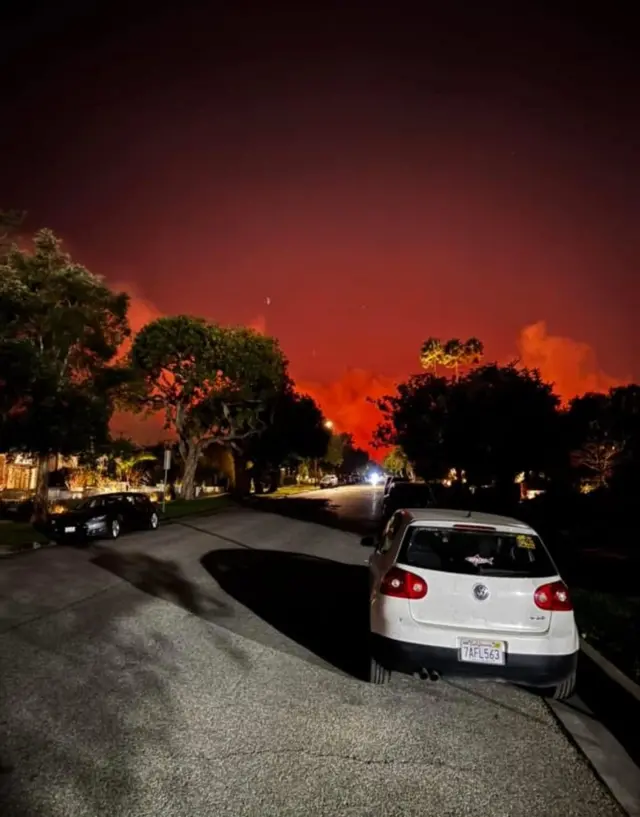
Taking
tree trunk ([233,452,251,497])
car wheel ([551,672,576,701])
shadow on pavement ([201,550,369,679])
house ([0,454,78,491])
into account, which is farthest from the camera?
tree trunk ([233,452,251,497])

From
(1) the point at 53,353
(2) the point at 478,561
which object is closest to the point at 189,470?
(1) the point at 53,353

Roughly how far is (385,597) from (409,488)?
17.2 meters

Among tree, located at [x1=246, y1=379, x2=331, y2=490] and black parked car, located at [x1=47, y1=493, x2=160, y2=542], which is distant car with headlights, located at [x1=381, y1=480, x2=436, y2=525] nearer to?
black parked car, located at [x1=47, y1=493, x2=160, y2=542]

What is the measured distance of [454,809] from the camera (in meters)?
4.08

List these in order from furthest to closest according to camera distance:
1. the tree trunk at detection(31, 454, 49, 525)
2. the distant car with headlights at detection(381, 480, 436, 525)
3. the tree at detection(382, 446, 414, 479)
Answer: the tree at detection(382, 446, 414, 479) < the tree trunk at detection(31, 454, 49, 525) < the distant car with headlights at detection(381, 480, 436, 525)

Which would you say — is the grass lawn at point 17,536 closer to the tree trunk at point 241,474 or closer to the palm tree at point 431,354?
the tree trunk at point 241,474

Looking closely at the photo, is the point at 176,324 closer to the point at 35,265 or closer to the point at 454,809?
the point at 35,265

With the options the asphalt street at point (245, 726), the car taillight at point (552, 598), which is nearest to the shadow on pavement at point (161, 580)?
the asphalt street at point (245, 726)

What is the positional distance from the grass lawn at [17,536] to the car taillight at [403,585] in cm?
1397

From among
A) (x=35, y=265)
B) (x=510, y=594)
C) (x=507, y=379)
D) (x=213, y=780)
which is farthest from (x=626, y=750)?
(x=507, y=379)

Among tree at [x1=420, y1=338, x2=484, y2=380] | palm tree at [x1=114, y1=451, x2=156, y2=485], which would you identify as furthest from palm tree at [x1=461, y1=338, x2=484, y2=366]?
palm tree at [x1=114, y1=451, x2=156, y2=485]

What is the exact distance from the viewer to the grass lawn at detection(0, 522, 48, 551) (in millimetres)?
17812

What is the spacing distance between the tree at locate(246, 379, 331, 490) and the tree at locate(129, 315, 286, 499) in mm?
6442

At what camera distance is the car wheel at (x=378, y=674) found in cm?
636
